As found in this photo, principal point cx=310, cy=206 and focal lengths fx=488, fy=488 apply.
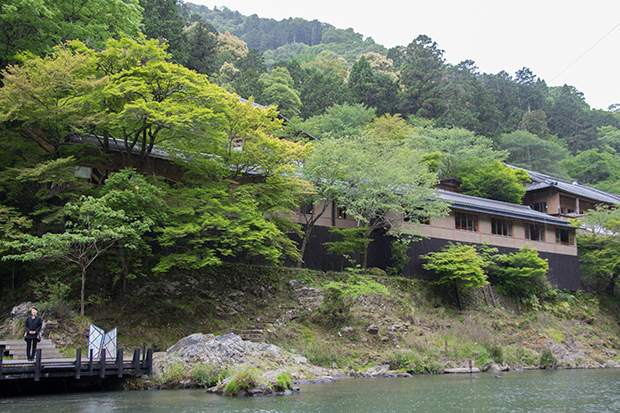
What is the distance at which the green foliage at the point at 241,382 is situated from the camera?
13703 millimetres

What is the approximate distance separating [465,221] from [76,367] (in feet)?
74.6

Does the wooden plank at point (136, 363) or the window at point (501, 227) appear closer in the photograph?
the wooden plank at point (136, 363)

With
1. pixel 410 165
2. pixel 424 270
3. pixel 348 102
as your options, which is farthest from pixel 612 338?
pixel 348 102

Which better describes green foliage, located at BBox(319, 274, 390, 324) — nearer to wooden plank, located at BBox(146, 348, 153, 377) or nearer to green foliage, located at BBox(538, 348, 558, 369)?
wooden plank, located at BBox(146, 348, 153, 377)

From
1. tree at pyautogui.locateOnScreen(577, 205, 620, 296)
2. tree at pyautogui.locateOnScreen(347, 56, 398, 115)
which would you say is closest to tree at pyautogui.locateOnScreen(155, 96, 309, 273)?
tree at pyautogui.locateOnScreen(577, 205, 620, 296)

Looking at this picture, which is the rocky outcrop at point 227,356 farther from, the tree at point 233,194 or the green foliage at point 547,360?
the green foliage at point 547,360

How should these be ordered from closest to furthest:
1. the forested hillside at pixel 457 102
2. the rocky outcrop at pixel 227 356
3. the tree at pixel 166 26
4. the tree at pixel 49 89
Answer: the rocky outcrop at pixel 227 356, the tree at pixel 49 89, the tree at pixel 166 26, the forested hillside at pixel 457 102

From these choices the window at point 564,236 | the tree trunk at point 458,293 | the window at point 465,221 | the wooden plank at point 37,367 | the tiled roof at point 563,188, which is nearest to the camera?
the wooden plank at point 37,367

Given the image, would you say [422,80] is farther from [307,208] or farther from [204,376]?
[204,376]

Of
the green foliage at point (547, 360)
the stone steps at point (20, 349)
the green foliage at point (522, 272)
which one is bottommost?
the green foliage at point (547, 360)

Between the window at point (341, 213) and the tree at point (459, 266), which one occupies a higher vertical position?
the window at point (341, 213)

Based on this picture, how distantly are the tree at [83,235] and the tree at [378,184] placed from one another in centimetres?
1061

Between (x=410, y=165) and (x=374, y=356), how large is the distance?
1085 centimetres

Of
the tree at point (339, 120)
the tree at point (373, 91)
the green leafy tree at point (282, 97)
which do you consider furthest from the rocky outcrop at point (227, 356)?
the tree at point (373, 91)
